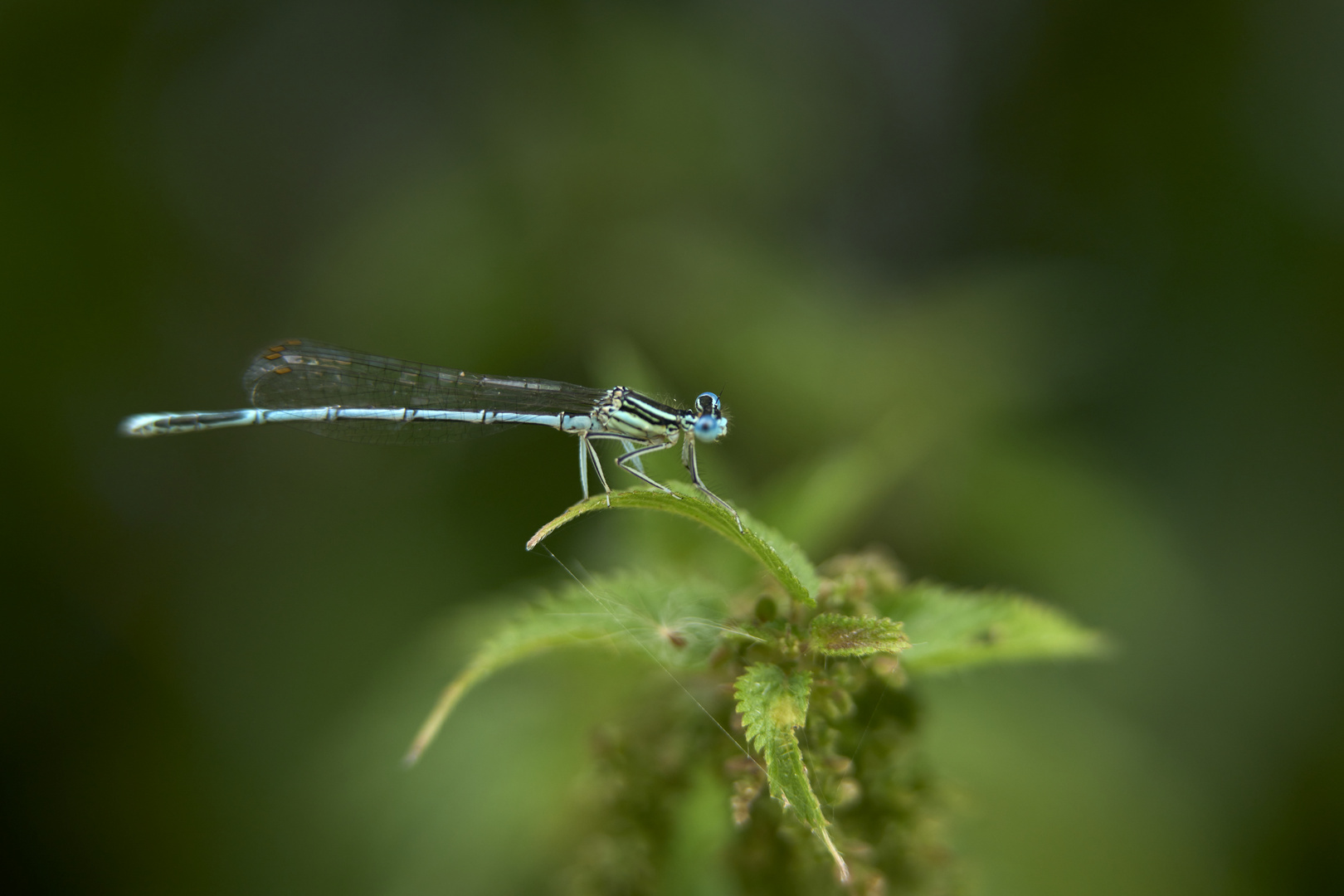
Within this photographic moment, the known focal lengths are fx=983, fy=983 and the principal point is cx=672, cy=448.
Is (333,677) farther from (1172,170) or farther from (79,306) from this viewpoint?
(1172,170)

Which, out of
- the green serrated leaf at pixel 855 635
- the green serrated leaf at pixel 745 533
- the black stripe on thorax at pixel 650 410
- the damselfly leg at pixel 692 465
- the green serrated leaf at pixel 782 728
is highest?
the black stripe on thorax at pixel 650 410

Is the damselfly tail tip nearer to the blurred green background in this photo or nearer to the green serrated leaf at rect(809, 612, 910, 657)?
the blurred green background

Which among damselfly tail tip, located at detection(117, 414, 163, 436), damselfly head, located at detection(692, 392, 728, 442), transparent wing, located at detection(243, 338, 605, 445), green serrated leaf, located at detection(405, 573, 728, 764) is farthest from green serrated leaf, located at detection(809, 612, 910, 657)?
damselfly tail tip, located at detection(117, 414, 163, 436)

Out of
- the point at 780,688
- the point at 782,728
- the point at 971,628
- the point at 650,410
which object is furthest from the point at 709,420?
the point at 782,728

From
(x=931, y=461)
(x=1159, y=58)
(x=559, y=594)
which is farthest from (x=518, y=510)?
(x=1159, y=58)

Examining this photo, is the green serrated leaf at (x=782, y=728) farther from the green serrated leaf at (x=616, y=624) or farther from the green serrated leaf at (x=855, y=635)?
the green serrated leaf at (x=616, y=624)

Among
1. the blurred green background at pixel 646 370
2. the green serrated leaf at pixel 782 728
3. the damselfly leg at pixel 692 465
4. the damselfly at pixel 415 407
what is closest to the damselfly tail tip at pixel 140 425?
the damselfly at pixel 415 407

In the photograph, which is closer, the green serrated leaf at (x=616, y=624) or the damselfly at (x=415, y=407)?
the green serrated leaf at (x=616, y=624)
